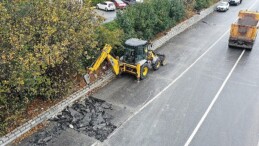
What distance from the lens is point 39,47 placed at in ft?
47.8

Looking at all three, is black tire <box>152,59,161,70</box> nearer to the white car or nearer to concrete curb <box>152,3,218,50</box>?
concrete curb <box>152,3,218,50</box>

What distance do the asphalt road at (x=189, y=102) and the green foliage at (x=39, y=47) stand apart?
2.59m

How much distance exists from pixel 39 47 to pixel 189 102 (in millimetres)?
9528

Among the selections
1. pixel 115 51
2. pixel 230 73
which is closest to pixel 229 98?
pixel 230 73

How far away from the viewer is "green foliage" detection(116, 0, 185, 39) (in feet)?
80.1

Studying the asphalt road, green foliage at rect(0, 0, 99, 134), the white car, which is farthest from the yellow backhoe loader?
the white car

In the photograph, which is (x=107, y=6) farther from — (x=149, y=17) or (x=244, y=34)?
(x=244, y=34)

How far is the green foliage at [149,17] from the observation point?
2440cm

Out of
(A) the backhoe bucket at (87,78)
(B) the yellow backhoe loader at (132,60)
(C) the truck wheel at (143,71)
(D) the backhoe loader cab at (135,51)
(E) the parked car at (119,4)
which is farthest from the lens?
(E) the parked car at (119,4)

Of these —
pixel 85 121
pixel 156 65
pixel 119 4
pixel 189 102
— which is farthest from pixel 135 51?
pixel 119 4

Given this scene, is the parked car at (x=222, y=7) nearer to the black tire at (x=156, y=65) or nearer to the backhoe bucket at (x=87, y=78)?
the black tire at (x=156, y=65)

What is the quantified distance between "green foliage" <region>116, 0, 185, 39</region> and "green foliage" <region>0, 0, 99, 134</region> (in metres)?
5.12

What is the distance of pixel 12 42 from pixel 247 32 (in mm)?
20850

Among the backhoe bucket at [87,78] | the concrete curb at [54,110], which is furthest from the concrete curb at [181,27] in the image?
the backhoe bucket at [87,78]
